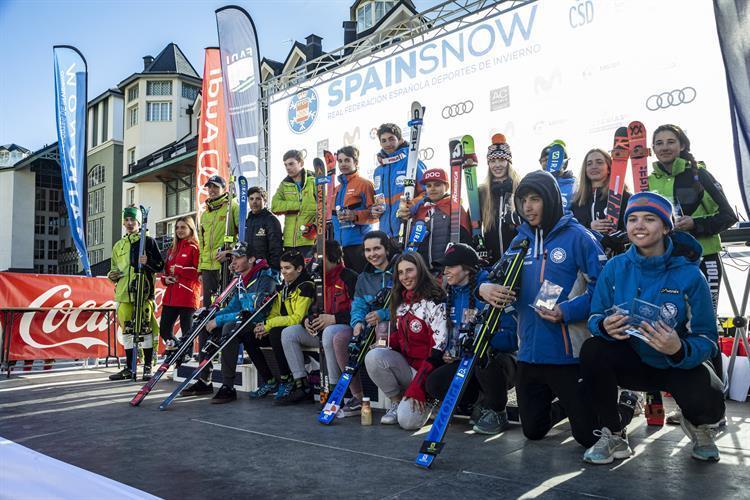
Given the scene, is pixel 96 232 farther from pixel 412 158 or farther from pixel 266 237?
pixel 412 158

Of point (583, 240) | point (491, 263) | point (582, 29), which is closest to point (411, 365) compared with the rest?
point (491, 263)

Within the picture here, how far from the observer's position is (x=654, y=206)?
276 centimetres

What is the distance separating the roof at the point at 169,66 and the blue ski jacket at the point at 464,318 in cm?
3083

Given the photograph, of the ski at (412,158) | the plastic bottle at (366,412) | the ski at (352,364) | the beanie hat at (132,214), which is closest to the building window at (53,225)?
the beanie hat at (132,214)

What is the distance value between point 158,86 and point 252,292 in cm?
2929

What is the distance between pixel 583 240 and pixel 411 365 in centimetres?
158

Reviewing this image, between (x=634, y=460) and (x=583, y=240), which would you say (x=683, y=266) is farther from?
(x=634, y=460)

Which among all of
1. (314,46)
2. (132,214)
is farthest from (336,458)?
(314,46)

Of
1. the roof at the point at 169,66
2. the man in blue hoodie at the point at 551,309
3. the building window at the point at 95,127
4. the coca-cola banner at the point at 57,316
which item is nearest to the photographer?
the man in blue hoodie at the point at 551,309

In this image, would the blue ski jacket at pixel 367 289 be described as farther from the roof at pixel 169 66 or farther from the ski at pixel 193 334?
the roof at pixel 169 66

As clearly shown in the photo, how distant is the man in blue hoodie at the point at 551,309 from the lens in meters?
2.98

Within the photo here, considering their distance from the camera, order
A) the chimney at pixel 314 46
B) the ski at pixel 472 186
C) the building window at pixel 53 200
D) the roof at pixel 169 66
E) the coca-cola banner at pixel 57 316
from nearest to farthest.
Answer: the ski at pixel 472 186, the coca-cola banner at pixel 57 316, the chimney at pixel 314 46, the roof at pixel 169 66, the building window at pixel 53 200

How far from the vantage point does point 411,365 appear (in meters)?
4.08

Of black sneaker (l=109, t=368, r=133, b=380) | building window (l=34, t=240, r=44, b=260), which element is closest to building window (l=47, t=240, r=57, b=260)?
building window (l=34, t=240, r=44, b=260)
